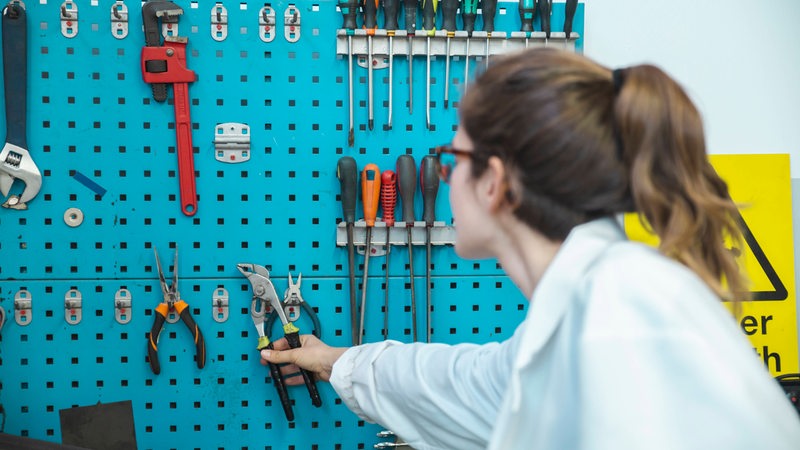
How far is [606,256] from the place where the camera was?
0.78 metres

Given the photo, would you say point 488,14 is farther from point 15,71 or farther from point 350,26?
point 15,71

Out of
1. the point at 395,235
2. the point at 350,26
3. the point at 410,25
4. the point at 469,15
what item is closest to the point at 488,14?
the point at 469,15

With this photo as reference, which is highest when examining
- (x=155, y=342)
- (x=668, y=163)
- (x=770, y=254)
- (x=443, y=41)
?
(x=443, y=41)

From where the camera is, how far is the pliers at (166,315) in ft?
5.11

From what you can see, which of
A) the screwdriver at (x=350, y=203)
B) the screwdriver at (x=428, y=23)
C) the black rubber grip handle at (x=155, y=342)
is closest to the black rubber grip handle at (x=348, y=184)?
the screwdriver at (x=350, y=203)

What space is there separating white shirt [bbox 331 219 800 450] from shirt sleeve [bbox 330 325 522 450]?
39 cm

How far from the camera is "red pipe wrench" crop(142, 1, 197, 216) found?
1.54 m

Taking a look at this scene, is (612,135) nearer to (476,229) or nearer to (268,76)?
(476,229)

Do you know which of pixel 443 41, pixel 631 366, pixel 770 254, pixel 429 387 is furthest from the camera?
pixel 770 254

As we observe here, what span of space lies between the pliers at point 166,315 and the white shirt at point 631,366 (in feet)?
3.07

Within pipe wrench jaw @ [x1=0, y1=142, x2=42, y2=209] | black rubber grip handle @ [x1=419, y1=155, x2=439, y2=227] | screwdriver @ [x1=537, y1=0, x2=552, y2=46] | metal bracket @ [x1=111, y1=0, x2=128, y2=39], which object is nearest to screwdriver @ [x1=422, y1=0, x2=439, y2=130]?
black rubber grip handle @ [x1=419, y1=155, x2=439, y2=227]

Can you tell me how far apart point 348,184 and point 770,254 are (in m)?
1.03

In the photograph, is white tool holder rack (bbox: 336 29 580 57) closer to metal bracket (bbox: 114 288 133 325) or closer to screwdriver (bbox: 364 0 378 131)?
screwdriver (bbox: 364 0 378 131)

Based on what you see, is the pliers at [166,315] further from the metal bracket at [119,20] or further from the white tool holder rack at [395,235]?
the metal bracket at [119,20]
